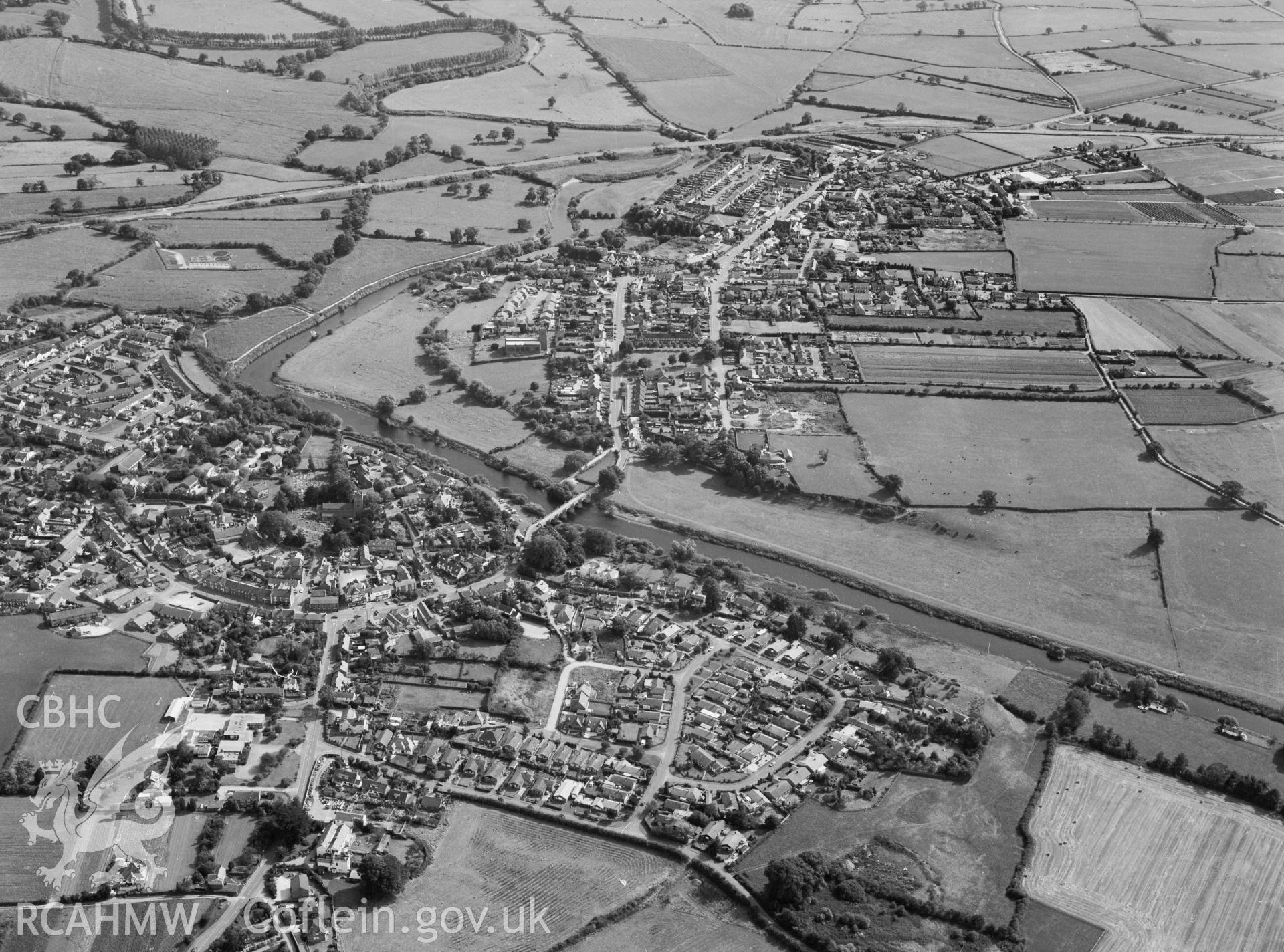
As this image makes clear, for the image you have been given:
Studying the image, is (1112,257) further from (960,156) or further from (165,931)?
(165,931)

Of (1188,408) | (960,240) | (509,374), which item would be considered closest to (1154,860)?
(1188,408)

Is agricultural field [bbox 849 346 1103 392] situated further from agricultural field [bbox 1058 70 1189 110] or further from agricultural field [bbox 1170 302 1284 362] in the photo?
agricultural field [bbox 1058 70 1189 110]

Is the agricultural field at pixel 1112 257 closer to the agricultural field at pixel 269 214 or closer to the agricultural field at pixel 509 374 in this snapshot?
the agricultural field at pixel 509 374

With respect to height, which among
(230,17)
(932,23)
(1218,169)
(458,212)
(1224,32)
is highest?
(1224,32)

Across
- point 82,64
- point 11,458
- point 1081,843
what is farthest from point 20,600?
point 82,64

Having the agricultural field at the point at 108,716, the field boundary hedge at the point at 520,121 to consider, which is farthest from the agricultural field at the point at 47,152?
the agricultural field at the point at 108,716

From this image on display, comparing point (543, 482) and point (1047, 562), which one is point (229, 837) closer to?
point (543, 482)
